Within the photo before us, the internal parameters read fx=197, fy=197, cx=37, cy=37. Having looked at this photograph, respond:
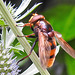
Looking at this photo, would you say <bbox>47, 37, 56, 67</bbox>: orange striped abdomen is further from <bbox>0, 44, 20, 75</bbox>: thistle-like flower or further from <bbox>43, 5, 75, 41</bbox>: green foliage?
Answer: <bbox>43, 5, 75, 41</bbox>: green foliage

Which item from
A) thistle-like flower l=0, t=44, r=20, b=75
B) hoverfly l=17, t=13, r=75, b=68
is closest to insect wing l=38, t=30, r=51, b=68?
hoverfly l=17, t=13, r=75, b=68

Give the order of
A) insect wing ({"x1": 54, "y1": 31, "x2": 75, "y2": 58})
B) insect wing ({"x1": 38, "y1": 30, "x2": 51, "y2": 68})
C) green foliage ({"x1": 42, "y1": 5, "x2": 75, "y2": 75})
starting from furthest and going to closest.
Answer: green foliage ({"x1": 42, "y1": 5, "x2": 75, "y2": 75}), insect wing ({"x1": 54, "y1": 31, "x2": 75, "y2": 58}), insect wing ({"x1": 38, "y1": 30, "x2": 51, "y2": 68})

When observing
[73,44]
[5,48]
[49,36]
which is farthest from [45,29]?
[73,44]

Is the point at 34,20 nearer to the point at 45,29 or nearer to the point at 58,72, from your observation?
the point at 45,29

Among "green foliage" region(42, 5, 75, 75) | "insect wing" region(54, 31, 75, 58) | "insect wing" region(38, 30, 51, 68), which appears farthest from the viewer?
"green foliage" region(42, 5, 75, 75)

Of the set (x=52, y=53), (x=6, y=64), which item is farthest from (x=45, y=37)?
(x=6, y=64)

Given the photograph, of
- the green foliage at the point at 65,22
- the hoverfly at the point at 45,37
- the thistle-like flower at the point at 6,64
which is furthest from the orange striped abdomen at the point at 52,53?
the green foliage at the point at 65,22

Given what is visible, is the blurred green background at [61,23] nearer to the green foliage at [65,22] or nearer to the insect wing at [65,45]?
the green foliage at [65,22]

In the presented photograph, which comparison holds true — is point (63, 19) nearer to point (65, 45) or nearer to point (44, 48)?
point (65, 45)
